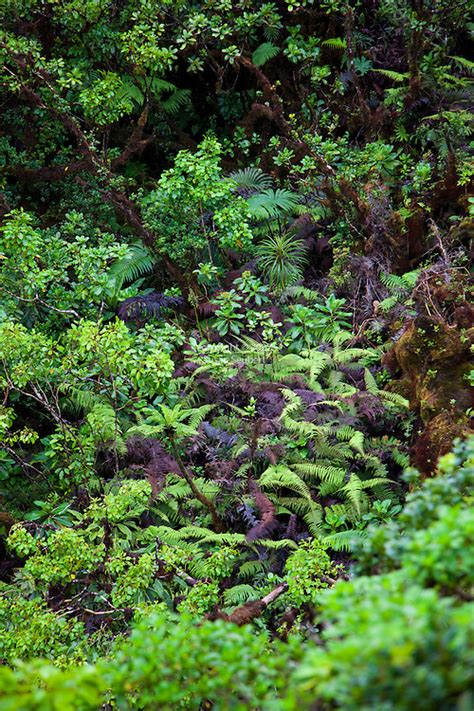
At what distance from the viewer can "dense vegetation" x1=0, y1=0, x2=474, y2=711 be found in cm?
190

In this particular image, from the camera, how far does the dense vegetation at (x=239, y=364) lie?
1.90 m

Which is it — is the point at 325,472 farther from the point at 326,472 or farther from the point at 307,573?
the point at 307,573

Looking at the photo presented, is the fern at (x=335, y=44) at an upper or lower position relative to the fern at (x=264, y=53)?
upper

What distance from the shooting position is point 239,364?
6.47m

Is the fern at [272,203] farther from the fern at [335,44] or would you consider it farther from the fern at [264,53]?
the fern at [335,44]

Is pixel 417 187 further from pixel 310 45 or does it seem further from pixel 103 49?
pixel 103 49

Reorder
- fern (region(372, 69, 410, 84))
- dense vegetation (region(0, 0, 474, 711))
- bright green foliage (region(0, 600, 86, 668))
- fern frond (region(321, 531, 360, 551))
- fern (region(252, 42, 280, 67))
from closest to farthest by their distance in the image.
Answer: dense vegetation (region(0, 0, 474, 711)) < bright green foliage (region(0, 600, 86, 668)) < fern frond (region(321, 531, 360, 551)) < fern (region(372, 69, 410, 84)) < fern (region(252, 42, 280, 67))

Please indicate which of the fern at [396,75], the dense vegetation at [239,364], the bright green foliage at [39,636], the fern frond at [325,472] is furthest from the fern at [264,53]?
the bright green foliage at [39,636]

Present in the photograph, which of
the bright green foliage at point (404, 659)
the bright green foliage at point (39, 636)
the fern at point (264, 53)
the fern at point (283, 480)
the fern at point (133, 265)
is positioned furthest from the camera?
the fern at point (264, 53)

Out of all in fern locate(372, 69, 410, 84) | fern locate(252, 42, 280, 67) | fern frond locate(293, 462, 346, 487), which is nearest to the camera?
fern frond locate(293, 462, 346, 487)

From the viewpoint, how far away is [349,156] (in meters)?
8.30

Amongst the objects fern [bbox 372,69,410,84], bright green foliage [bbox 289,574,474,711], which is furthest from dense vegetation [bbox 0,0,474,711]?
fern [bbox 372,69,410,84]

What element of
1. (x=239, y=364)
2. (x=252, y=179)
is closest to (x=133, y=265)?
(x=252, y=179)

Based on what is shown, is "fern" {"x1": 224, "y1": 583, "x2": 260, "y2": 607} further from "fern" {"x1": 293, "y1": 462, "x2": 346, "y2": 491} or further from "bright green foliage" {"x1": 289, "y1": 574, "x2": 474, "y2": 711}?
"bright green foliage" {"x1": 289, "y1": 574, "x2": 474, "y2": 711}
